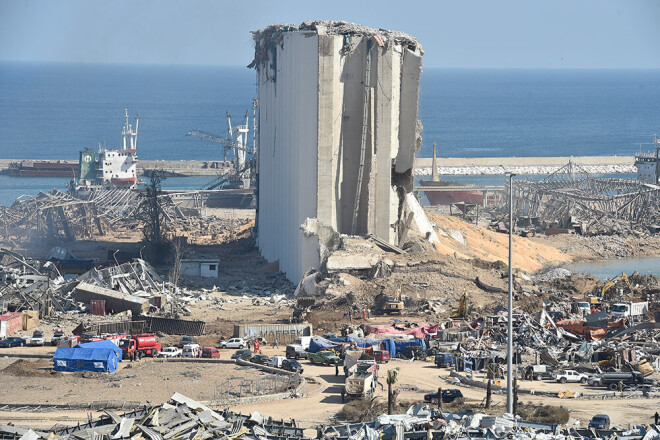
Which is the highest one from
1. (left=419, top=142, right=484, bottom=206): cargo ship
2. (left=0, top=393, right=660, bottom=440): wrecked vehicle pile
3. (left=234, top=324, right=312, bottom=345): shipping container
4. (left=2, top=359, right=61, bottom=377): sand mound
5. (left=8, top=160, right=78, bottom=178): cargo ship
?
(left=8, top=160, right=78, bottom=178): cargo ship

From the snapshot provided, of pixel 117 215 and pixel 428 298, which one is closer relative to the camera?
pixel 428 298

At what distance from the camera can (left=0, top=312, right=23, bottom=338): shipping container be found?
148 feet

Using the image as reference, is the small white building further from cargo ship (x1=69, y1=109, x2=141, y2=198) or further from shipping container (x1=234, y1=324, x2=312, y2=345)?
cargo ship (x1=69, y1=109, x2=141, y2=198)

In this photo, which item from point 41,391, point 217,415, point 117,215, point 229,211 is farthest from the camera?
point 229,211

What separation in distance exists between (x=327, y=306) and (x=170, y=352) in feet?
32.5

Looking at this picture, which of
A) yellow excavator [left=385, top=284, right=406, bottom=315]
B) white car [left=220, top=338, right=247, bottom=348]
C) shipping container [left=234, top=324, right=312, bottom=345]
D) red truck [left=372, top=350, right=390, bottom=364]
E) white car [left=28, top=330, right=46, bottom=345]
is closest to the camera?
red truck [left=372, top=350, right=390, bottom=364]

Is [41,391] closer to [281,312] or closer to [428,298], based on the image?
[281,312]

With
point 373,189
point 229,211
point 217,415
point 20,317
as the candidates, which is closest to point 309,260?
point 373,189

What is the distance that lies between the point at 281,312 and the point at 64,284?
1004 centimetres

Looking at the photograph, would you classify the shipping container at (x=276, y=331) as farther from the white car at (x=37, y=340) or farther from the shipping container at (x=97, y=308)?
the shipping container at (x=97, y=308)

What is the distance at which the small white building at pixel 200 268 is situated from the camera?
60125 millimetres

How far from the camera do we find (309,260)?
56094 millimetres

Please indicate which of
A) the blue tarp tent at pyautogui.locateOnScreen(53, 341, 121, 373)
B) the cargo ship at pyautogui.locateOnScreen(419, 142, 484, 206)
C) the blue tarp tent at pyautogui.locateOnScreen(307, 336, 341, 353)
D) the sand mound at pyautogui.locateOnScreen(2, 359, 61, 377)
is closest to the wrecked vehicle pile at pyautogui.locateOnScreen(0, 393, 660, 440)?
the sand mound at pyautogui.locateOnScreen(2, 359, 61, 377)

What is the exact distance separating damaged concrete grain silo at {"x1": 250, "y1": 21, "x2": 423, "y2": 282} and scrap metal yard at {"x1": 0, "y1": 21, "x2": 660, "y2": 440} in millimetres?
105
